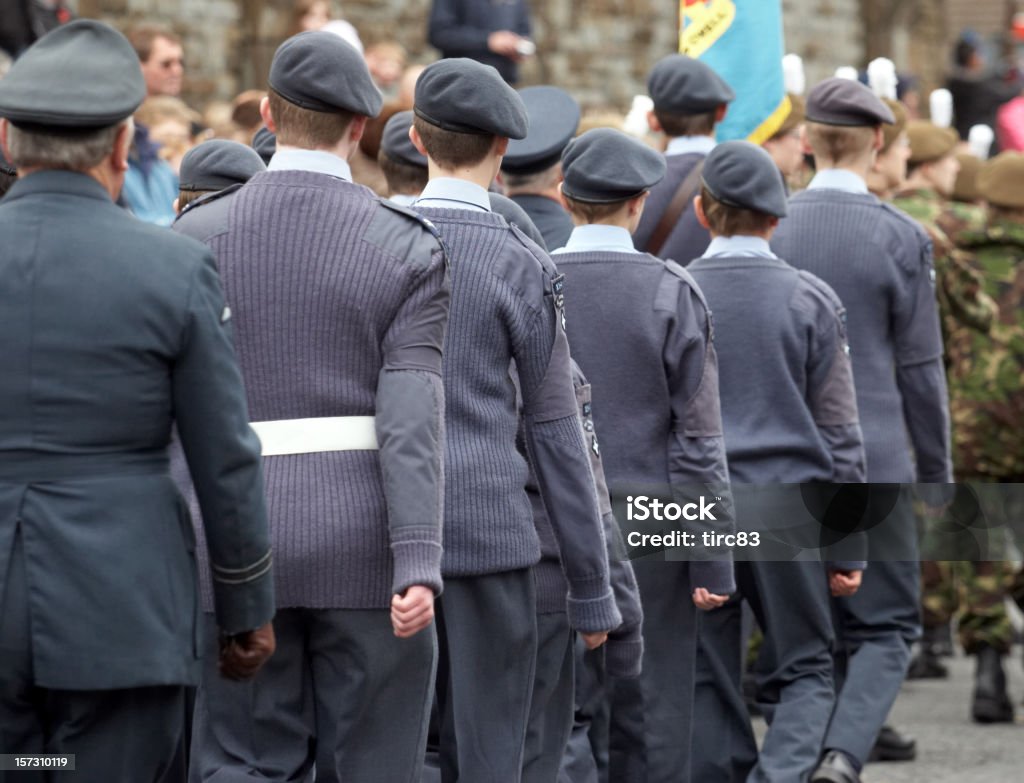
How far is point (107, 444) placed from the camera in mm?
3906

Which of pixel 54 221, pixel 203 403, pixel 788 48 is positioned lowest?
pixel 788 48

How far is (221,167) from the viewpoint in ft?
19.8

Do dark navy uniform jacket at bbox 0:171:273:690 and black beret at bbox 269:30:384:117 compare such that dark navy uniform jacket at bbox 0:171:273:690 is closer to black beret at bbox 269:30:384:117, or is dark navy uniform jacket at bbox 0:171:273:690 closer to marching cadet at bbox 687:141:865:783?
black beret at bbox 269:30:384:117

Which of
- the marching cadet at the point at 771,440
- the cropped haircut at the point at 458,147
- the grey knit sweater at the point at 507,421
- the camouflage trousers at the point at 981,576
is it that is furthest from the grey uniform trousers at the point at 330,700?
the camouflage trousers at the point at 981,576

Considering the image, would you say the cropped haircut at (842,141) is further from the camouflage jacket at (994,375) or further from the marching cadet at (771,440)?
the camouflage jacket at (994,375)

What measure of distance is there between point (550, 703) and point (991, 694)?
3.99 m

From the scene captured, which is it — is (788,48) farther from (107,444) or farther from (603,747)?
(107,444)

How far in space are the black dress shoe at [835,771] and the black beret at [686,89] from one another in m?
2.27

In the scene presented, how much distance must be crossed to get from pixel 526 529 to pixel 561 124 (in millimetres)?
2236

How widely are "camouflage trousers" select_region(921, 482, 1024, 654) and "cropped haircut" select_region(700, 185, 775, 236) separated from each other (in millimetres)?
1674

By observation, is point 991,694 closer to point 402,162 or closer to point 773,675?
point 773,675

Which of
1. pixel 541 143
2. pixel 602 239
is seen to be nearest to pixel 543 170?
pixel 541 143

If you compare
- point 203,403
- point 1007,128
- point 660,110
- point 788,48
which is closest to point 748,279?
point 660,110

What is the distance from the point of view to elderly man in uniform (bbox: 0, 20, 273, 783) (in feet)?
12.7
